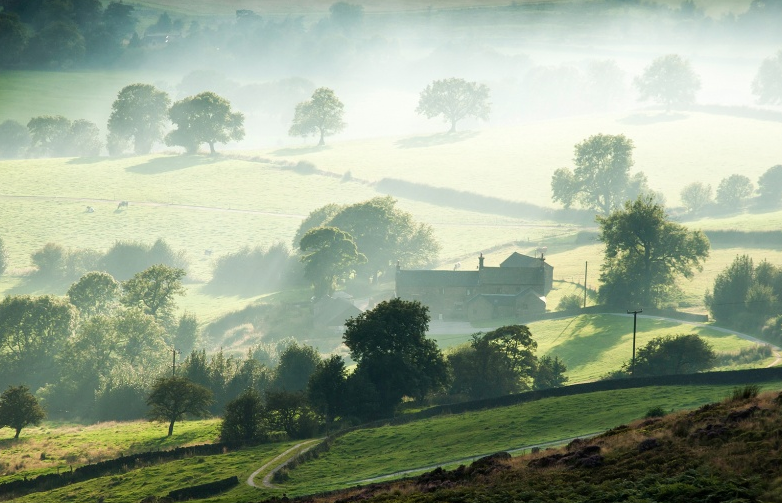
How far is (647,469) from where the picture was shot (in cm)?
4025

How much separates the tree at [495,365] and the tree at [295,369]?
1604cm

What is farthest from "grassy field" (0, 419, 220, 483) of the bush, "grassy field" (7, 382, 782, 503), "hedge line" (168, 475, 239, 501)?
the bush

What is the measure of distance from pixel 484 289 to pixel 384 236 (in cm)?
2414

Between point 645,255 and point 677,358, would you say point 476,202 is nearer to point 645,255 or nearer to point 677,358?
point 645,255

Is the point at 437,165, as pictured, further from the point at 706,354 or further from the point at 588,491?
the point at 588,491

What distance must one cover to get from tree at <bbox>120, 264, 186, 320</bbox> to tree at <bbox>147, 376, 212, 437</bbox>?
38.4 meters

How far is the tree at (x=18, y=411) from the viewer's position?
82562 mm

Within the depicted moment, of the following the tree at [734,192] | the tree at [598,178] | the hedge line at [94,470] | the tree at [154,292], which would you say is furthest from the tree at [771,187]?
the hedge line at [94,470]

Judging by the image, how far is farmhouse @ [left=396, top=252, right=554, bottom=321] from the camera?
117 metres

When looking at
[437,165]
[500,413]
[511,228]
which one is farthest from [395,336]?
[437,165]

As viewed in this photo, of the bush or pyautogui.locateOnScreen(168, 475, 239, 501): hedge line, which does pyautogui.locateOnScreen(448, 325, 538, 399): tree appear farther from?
the bush

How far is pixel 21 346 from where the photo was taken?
109 metres

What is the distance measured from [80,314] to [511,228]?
7006 centimetres

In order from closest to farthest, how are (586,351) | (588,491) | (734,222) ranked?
(588,491) < (586,351) < (734,222)
